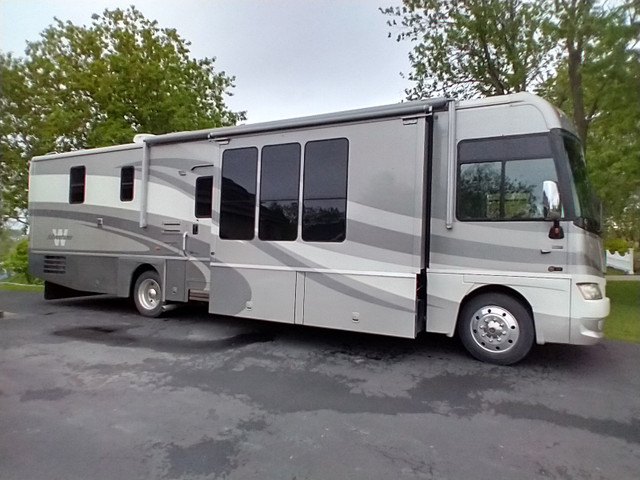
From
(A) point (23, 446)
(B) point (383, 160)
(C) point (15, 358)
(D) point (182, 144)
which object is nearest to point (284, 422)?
(A) point (23, 446)

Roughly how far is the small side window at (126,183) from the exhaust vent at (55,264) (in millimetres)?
2146

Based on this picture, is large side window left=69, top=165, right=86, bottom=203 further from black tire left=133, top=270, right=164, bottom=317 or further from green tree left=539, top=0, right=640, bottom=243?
green tree left=539, top=0, right=640, bottom=243

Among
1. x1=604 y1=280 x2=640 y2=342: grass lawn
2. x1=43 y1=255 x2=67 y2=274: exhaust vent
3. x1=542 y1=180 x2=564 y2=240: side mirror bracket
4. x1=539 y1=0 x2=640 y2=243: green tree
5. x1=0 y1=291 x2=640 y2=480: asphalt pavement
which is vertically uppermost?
x1=539 y1=0 x2=640 y2=243: green tree

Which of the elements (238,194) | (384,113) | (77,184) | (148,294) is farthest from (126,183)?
(384,113)

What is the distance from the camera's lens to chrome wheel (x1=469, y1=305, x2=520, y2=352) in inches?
207

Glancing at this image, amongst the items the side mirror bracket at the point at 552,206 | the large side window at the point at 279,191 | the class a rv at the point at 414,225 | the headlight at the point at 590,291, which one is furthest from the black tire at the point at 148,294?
the headlight at the point at 590,291

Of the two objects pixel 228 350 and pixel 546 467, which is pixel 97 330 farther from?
pixel 546 467

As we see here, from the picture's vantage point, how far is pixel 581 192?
208 inches

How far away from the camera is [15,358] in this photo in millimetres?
5680

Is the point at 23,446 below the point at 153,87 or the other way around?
below

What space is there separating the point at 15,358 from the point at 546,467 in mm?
6135

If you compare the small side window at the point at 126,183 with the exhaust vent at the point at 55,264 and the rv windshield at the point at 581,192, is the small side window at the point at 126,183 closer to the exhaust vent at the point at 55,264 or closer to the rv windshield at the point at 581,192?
the exhaust vent at the point at 55,264

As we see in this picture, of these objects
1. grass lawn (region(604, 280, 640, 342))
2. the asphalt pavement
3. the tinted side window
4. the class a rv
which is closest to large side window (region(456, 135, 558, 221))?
the class a rv

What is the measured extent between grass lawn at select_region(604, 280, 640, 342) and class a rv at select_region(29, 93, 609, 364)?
2543 millimetres
